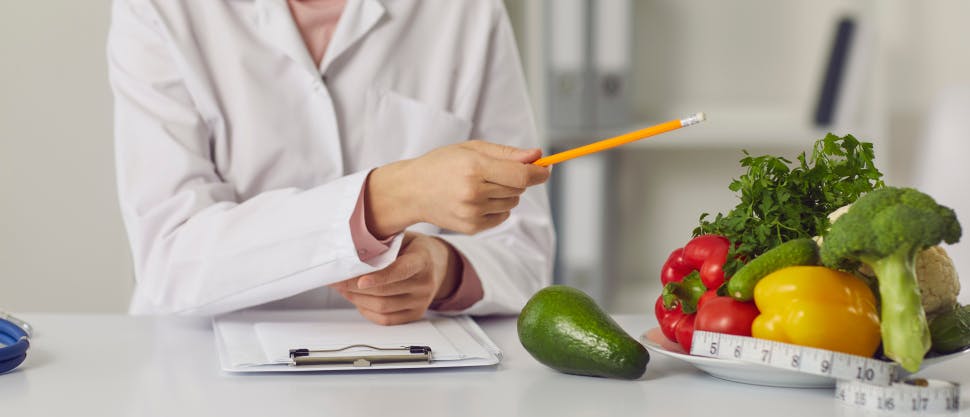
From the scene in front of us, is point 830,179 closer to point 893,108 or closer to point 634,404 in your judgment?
point 634,404

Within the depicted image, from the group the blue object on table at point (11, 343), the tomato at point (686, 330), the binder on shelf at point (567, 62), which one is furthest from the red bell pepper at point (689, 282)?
the binder on shelf at point (567, 62)

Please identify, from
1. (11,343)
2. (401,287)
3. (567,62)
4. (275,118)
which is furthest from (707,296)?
(567,62)

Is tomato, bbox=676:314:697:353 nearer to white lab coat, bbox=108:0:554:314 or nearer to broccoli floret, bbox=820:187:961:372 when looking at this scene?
broccoli floret, bbox=820:187:961:372

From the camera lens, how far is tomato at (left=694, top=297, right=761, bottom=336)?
88 cm

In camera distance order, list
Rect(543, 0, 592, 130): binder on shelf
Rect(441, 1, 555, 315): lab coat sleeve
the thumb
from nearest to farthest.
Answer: the thumb
Rect(441, 1, 555, 315): lab coat sleeve
Rect(543, 0, 592, 130): binder on shelf

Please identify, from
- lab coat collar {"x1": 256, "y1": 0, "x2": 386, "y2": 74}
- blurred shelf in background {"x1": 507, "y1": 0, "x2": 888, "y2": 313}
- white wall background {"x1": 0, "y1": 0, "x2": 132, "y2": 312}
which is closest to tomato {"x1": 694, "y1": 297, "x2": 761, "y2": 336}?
lab coat collar {"x1": 256, "y1": 0, "x2": 386, "y2": 74}

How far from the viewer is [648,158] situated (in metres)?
2.95

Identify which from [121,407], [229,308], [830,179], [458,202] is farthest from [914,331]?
[229,308]

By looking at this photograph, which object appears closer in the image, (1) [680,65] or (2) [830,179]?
(2) [830,179]

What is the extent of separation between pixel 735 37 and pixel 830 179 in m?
2.10

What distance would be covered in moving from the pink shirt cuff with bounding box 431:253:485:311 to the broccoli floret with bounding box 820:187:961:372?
0.57 meters

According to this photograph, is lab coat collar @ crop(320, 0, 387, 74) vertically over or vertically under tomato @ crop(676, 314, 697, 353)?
over

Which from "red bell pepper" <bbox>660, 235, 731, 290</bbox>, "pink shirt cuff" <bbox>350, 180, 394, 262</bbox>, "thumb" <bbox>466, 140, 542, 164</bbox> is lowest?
"pink shirt cuff" <bbox>350, 180, 394, 262</bbox>

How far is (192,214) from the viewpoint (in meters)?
1.37
